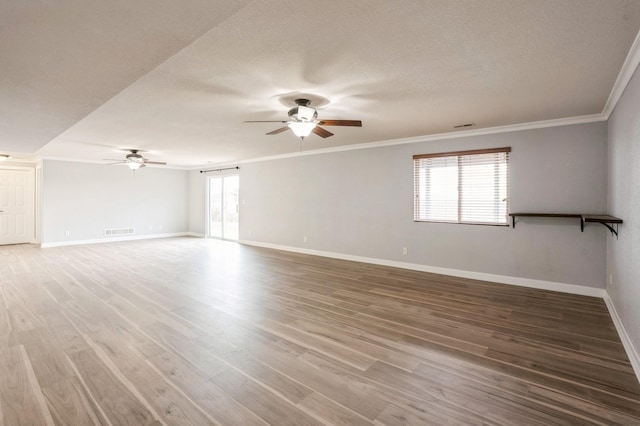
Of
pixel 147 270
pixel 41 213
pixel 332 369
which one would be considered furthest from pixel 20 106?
Answer: pixel 41 213

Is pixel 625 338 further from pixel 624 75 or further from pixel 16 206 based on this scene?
pixel 16 206

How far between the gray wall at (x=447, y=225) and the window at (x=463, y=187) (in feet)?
0.40

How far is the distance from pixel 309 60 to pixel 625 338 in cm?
367

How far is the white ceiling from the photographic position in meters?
1.81

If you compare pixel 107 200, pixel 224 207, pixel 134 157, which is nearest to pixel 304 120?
pixel 134 157

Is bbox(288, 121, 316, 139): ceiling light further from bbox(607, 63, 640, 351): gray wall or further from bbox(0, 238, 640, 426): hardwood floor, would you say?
bbox(607, 63, 640, 351): gray wall

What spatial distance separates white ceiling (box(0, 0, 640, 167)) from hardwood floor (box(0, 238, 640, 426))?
7.74 ft

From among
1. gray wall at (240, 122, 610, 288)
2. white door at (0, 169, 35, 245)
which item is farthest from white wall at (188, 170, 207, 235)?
white door at (0, 169, 35, 245)

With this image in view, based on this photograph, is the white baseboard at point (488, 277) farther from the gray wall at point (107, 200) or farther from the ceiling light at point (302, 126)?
the gray wall at point (107, 200)

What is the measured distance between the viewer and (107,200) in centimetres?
914

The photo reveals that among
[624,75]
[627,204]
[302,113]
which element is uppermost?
[624,75]

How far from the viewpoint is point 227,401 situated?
197 cm

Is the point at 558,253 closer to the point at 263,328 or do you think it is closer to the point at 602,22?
the point at 602,22

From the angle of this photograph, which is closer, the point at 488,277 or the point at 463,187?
the point at 488,277
